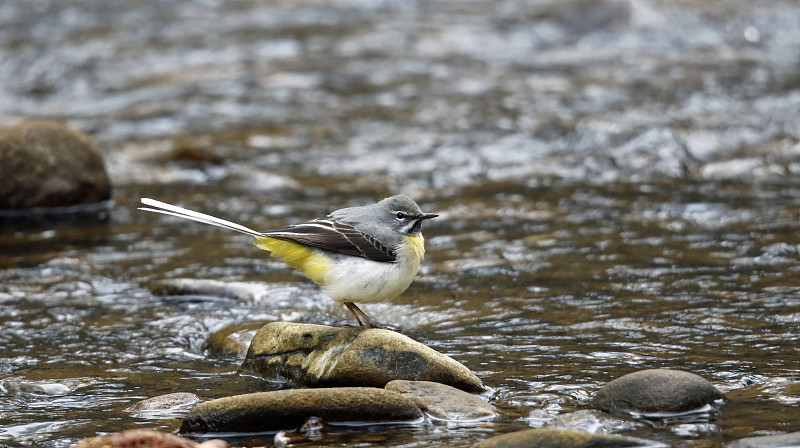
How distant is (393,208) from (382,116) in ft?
29.0

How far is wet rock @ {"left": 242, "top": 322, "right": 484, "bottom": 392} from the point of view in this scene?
5.94 m

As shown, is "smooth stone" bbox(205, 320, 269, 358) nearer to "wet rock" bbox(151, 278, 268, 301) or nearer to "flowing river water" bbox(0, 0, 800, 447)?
"flowing river water" bbox(0, 0, 800, 447)

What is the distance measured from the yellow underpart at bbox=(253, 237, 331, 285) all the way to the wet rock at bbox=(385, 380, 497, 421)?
3.55 ft

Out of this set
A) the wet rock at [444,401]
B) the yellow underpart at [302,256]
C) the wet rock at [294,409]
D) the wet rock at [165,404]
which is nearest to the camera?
the wet rock at [294,409]

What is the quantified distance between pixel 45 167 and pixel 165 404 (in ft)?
21.6

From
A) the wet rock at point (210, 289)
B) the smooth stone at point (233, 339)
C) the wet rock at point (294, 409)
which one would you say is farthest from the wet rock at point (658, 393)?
the wet rock at point (210, 289)

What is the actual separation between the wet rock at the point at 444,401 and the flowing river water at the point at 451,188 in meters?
0.10

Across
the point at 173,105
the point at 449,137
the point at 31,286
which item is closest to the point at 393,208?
the point at 31,286

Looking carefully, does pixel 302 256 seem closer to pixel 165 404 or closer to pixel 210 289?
pixel 165 404

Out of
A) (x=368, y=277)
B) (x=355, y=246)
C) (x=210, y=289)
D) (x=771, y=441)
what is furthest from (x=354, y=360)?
(x=210, y=289)

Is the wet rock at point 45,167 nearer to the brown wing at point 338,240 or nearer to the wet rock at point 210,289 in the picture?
the wet rock at point 210,289

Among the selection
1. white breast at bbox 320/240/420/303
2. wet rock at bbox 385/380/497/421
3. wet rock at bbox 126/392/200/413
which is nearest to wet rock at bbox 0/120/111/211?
white breast at bbox 320/240/420/303

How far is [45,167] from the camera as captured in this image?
11.5 m

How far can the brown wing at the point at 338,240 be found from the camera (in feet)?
20.9
